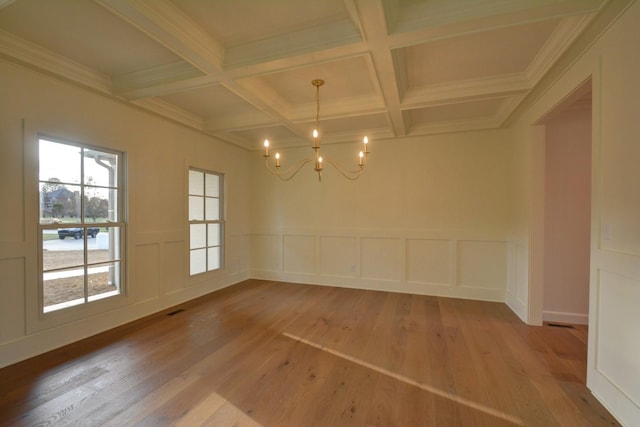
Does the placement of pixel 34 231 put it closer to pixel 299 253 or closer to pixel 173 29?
pixel 173 29

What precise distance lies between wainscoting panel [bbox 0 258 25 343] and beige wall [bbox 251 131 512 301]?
342 centimetres

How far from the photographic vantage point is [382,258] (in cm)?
471

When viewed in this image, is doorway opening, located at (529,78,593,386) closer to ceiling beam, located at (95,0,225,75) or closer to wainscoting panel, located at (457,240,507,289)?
wainscoting panel, located at (457,240,507,289)

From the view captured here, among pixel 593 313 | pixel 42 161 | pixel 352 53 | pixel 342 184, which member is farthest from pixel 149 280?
pixel 593 313

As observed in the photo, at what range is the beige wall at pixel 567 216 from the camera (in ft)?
10.9

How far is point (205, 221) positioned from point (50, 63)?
262 cm

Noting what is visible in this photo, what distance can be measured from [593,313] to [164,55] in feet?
13.6

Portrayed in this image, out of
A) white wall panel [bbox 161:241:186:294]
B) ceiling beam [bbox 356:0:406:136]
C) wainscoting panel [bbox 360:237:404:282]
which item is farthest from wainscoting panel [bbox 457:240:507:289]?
white wall panel [bbox 161:241:186:294]

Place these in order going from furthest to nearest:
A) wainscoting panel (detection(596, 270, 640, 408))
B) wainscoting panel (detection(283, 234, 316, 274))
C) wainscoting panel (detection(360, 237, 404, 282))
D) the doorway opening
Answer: wainscoting panel (detection(283, 234, 316, 274))
wainscoting panel (detection(360, 237, 404, 282))
the doorway opening
wainscoting panel (detection(596, 270, 640, 408))

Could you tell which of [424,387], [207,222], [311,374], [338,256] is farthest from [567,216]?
[207,222]

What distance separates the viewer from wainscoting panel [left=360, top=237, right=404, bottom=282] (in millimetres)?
4621

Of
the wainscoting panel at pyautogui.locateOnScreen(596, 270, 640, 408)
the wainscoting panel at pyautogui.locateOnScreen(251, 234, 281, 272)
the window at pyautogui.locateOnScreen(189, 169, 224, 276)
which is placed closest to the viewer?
the wainscoting panel at pyautogui.locateOnScreen(596, 270, 640, 408)

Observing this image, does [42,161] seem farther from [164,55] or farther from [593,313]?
[593,313]

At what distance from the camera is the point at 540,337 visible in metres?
2.95
